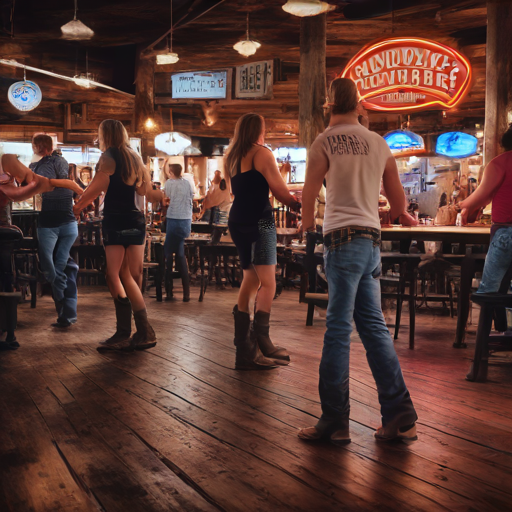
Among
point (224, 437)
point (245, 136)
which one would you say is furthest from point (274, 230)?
point (224, 437)

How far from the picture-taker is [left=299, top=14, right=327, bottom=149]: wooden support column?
8.29 m

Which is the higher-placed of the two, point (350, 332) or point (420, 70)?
point (420, 70)

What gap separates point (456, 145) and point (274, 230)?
23.3 feet

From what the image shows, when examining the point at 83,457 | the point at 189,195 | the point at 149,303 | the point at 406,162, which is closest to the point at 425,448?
the point at 83,457

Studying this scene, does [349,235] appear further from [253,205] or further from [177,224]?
[177,224]

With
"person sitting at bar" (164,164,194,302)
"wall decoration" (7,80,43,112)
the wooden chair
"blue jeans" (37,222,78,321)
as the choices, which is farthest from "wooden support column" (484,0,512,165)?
"wall decoration" (7,80,43,112)

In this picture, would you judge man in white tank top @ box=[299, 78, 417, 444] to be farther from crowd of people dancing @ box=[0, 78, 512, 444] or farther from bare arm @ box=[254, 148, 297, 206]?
bare arm @ box=[254, 148, 297, 206]

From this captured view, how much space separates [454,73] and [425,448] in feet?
15.1

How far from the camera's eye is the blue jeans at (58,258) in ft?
19.3

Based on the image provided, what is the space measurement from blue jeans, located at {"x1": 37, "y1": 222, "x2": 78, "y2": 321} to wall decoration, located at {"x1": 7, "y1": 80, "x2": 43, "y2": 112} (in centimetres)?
590

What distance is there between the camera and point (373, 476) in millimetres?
2438

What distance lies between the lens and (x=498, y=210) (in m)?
4.29

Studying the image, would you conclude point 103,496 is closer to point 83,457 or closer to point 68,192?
point 83,457

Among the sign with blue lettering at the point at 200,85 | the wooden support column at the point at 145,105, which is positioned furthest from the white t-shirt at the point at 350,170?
the wooden support column at the point at 145,105
